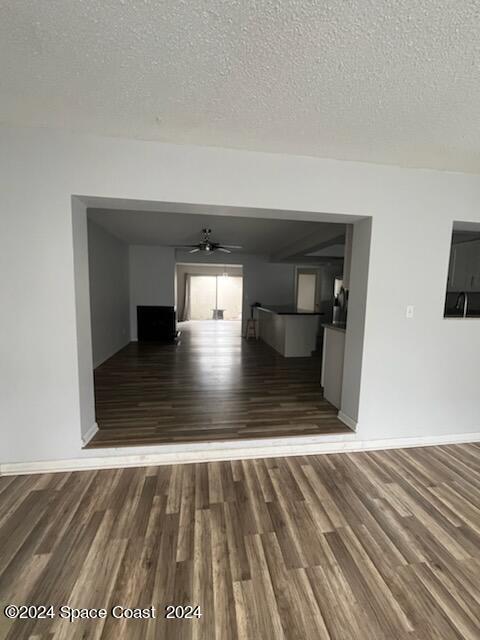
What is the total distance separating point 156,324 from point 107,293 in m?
1.78

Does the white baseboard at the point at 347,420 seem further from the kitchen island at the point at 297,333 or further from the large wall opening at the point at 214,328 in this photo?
the kitchen island at the point at 297,333

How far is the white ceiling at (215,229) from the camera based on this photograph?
4.01 metres

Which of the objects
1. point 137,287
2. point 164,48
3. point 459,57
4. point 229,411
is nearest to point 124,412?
point 229,411

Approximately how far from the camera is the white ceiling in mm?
4008

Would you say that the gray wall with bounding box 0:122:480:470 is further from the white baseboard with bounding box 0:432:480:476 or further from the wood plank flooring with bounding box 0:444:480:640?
the wood plank flooring with bounding box 0:444:480:640

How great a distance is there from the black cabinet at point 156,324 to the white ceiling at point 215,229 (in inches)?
63.2

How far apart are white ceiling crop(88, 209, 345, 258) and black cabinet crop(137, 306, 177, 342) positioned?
1.60 metres

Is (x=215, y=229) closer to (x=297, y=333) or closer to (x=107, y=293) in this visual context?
(x=107, y=293)

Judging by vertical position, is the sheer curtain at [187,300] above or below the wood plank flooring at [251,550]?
above

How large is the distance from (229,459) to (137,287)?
543 cm

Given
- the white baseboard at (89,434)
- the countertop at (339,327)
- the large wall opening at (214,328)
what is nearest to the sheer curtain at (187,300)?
the large wall opening at (214,328)

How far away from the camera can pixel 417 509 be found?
1.75 m

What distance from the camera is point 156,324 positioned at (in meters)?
6.61

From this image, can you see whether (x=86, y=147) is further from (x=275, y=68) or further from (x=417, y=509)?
(x=417, y=509)
